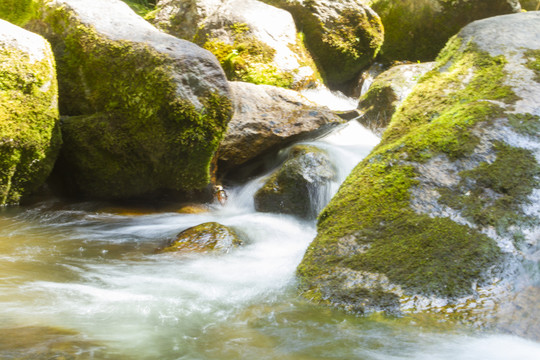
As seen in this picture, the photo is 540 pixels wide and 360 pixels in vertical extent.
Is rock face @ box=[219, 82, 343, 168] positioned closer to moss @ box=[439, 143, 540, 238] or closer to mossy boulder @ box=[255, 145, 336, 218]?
mossy boulder @ box=[255, 145, 336, 218]

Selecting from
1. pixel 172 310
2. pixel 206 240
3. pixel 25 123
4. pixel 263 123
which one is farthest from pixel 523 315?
pixel 25 123

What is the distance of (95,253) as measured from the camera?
4359mm

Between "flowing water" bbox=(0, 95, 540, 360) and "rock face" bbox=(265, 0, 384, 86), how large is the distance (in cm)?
696

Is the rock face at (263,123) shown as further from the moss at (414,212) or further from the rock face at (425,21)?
the rock face at (425,21)

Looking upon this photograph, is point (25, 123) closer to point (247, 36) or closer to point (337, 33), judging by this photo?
point (247, 36)

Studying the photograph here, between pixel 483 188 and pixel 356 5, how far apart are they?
9.48 metres

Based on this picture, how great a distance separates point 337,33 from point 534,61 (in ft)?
25.2

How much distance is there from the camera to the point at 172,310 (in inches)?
111

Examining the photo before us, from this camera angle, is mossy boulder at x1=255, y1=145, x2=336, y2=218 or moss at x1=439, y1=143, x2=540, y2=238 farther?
mossy boulder at x1=255, y1=145, x2=336, y2=218

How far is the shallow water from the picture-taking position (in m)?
2.16

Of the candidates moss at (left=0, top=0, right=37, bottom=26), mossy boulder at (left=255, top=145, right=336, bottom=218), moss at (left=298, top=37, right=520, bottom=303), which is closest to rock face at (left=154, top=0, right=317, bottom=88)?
mossy boulder at (left=255, top=145, right=336, bottom=218)

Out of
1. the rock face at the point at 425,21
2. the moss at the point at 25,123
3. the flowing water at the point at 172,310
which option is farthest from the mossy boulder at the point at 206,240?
the rock face at the point at 425,21

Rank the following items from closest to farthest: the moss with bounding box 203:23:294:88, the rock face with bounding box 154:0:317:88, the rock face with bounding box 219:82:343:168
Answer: the rock face with bounding box 219:82:343:168, the moss with bounding box 203:23:294:88, the rock face with bounding box 154:0:317:88

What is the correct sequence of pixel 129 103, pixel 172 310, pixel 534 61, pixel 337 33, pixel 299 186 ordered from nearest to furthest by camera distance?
pixel 172 310 < pixel 534 61 < pixel 129 103 < pixel 299 186 < pixel 337 33
